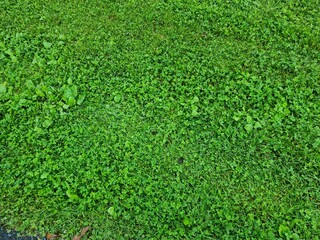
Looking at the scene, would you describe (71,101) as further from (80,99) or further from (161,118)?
(161,118)

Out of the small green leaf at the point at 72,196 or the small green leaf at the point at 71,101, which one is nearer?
the small green leaf at the point at 72,196

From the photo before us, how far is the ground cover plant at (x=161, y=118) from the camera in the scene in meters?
2.94

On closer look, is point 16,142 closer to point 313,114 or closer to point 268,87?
point 268,87

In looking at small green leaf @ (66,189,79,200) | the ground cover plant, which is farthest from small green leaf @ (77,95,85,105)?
small green leaf @ (66,189,79,200)

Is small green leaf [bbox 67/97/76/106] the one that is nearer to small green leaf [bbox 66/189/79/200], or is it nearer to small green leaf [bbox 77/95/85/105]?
small green leaf [bbox 77/95/85/105]

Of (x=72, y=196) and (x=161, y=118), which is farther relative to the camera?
(x=161, y=118)

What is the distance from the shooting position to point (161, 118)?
3.45 m

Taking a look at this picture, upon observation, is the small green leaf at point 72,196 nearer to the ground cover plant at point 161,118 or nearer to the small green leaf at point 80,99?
the ground cover plant at point 161,118

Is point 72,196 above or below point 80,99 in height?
below

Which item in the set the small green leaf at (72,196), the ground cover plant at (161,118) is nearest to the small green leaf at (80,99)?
the ground cover plant at (161,118)

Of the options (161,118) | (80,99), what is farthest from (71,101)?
(161,118)

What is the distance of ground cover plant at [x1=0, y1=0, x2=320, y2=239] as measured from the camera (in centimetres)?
294

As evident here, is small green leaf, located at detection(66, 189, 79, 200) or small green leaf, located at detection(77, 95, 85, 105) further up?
small green leaf, located at detection(77, 95, 85, 105)

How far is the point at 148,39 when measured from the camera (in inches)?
158
